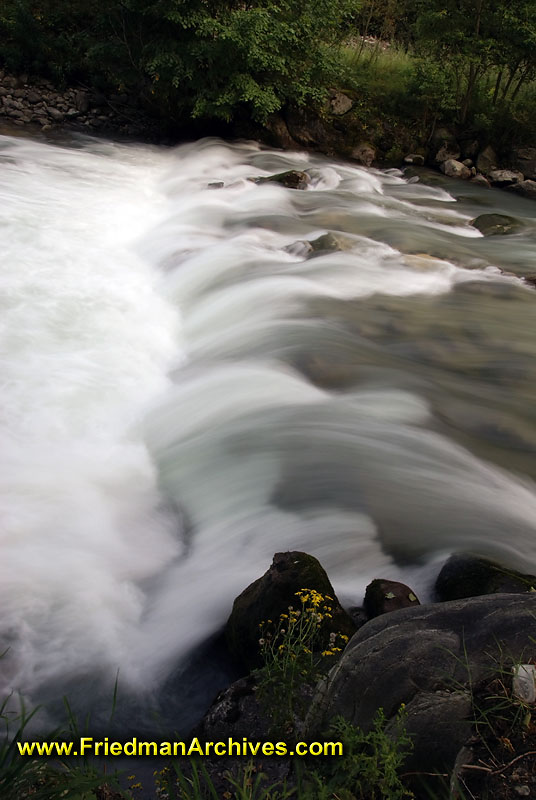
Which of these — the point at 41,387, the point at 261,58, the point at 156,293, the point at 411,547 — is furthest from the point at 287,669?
the point at 261,58

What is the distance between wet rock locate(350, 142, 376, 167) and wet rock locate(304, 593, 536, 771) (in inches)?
517

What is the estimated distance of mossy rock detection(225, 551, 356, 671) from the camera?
2695mm

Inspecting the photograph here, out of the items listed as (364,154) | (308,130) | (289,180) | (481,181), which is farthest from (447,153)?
(289,180)

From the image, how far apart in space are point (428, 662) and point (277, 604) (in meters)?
0.86

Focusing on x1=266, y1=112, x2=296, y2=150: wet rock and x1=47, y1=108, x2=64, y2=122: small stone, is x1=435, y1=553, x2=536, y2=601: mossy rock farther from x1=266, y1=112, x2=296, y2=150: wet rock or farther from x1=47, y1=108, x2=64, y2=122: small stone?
x1=47, y1=108, x2=64, y2=122: small stone

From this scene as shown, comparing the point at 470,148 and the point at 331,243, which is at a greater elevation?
the point at 331,243

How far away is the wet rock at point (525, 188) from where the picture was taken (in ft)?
41.7

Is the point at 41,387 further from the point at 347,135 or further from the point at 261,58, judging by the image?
the point at 347,135

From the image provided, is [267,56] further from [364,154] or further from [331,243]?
[331,243]

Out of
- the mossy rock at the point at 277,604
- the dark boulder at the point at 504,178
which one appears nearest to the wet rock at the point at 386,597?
the mossy rock at the point at 277,604

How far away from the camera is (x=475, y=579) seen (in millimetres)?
2980

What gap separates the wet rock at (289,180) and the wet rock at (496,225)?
2.89m

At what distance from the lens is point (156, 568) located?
3480mm

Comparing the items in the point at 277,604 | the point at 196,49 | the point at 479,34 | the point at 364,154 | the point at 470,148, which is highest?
the point at 479,34
